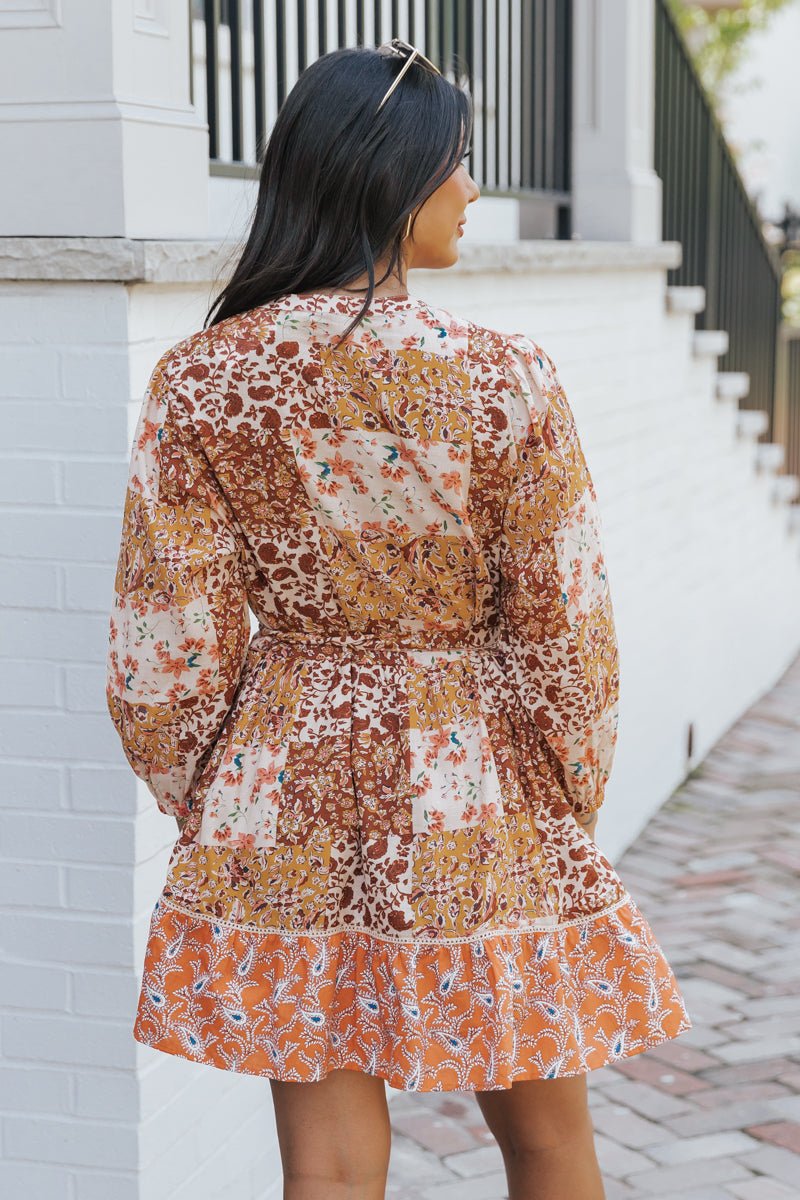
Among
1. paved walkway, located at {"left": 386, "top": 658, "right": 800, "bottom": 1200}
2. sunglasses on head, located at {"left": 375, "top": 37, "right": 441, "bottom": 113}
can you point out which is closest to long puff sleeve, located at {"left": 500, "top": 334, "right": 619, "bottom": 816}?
sunglasses on head, located at {"left": 375, "top": 37, "right": 441, "bottom": 113}

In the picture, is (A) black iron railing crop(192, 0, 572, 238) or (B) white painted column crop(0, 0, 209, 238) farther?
(A) black iron railing crop(192, 0, 572, 238)

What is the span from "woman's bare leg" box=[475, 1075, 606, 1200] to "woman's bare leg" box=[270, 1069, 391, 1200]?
16 cm

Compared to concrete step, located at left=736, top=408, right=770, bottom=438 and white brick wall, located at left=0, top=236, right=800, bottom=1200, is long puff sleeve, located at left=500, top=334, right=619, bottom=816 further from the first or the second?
concrete step, located at left=736, top=408, right=770, bottom=438

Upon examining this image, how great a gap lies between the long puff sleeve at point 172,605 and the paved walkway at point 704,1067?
1.55m

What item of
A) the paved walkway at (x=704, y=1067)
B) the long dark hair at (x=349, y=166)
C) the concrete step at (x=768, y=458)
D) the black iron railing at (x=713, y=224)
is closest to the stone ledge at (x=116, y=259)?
the long dark hair at (x=349, y=166)

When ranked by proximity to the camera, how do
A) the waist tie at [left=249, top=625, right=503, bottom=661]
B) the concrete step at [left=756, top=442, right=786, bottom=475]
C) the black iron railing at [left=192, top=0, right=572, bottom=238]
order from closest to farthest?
the waist tie at [left=249, top=625, right=503, bottom=661] < the black iron railing at [left=192, top=0, right=572, bottom=238] < the concrete step at [left=756, top=442, right=786, bottom=475]

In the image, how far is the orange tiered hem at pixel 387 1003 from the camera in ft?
6.39

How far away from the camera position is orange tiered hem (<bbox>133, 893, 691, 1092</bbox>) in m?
1.95

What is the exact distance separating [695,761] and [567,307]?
7.88 ft

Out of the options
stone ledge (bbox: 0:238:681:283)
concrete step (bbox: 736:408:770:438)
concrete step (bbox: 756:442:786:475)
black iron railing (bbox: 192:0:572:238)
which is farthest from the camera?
concrete step (bbox: 756:442:786:475)

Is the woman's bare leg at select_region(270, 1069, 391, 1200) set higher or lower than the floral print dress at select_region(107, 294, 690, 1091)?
lower

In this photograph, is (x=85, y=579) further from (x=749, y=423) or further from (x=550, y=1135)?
(x=749, y=423)

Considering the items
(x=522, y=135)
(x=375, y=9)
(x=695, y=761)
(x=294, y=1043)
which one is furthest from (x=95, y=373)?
(x=695, y=761)

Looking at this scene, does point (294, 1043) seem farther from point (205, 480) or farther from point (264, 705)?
point (205, 480)
